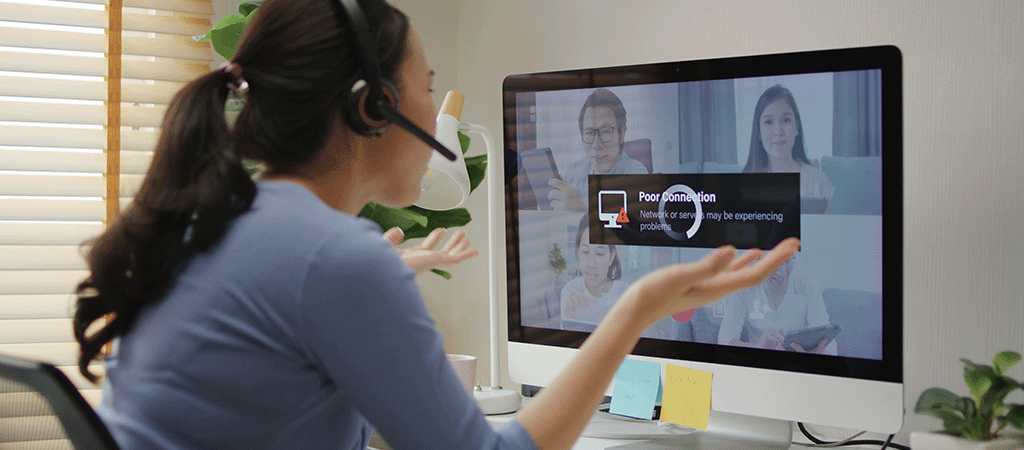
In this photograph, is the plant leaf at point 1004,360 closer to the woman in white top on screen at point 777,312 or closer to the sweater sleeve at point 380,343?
the woman in white top on screen at point 777,312

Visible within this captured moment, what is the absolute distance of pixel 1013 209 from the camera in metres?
1.07

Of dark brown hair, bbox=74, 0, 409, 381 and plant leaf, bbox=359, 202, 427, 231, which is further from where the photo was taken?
plant leaf, bbox=359, 202, 427, 231

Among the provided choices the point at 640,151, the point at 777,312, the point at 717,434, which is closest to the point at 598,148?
the point at 640,151

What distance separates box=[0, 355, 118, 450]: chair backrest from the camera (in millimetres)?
439

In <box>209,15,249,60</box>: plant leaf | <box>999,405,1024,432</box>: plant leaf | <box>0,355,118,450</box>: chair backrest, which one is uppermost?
<box>209,15,249,60</box>: plant leaf

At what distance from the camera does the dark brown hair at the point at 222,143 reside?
540 mm

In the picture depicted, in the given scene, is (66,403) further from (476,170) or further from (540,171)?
(476,170)

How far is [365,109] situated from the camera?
64 centimetres

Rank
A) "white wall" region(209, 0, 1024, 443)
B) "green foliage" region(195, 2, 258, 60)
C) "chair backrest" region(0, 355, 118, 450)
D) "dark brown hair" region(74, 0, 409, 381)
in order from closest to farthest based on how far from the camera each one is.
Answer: "chair backrest" region(0, 355, 118, 450) < "dark brown hair" region(74, 0, 409, 381) < "white wall" region(209, 0, 1024, 443) < "green foliage" region(195, 2, 258, 60)

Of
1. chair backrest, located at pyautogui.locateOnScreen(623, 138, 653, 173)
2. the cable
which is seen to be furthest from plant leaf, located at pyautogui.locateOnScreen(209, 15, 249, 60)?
the cable

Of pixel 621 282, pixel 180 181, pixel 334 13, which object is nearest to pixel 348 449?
pixel 180 181

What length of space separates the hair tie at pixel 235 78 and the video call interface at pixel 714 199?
677 mm

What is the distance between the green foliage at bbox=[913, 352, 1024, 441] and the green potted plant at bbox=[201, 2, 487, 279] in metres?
0.78

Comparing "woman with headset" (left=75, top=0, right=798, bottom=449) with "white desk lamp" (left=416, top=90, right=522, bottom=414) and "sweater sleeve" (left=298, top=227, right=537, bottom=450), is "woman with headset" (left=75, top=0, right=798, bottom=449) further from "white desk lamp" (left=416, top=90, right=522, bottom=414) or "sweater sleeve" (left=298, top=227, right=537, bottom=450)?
"white desk lamp" (left=416, top=90, right=522, bottom=414)
